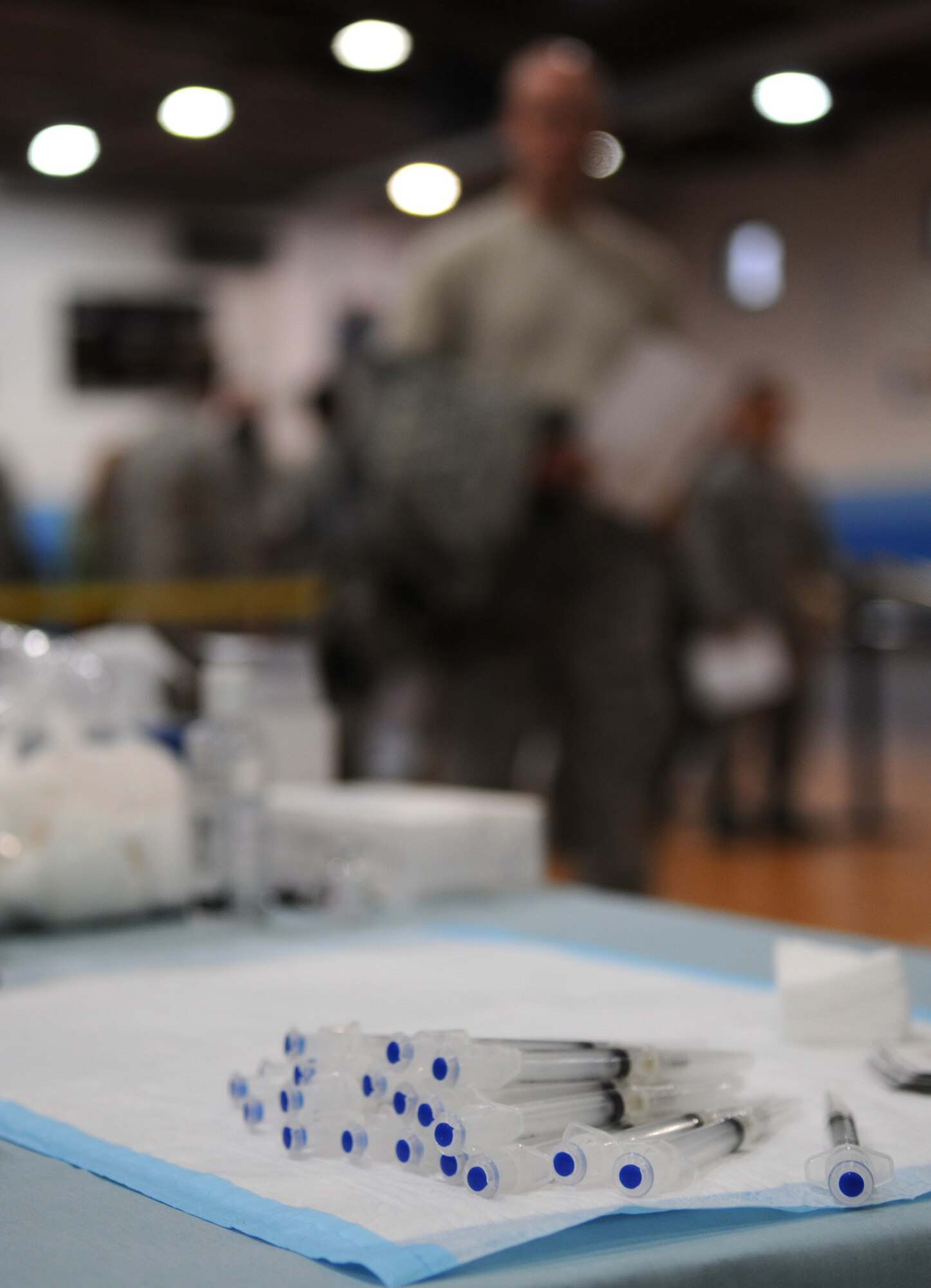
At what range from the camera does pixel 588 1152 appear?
547mm

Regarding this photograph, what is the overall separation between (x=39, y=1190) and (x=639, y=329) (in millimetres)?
1941

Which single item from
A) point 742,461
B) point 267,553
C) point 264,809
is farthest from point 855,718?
point 264,809

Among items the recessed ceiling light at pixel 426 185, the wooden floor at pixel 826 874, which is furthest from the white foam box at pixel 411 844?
the recessed ceiling light at pixel 426 185

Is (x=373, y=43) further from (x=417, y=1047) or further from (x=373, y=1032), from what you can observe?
(x=417, y=1047)

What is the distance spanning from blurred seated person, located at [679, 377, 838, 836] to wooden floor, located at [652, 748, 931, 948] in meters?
0.21

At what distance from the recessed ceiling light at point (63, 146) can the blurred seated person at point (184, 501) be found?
1.83m

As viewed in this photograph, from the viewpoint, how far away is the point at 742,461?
5305mm

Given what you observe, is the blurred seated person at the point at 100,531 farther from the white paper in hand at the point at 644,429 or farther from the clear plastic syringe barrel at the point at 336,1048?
the clear plastic syringe barrel at the point at 336,1048

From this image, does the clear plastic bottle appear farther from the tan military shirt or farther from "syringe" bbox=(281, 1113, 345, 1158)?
the tan military shirt

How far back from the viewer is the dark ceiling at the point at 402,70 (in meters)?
6.16

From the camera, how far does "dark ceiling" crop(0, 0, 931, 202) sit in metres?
6.16

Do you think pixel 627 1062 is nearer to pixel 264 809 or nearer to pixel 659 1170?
pixel 659 1170

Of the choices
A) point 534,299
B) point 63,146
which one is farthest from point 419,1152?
point 63,146

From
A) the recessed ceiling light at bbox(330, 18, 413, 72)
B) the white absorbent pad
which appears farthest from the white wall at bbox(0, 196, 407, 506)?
the white absorbent pad
